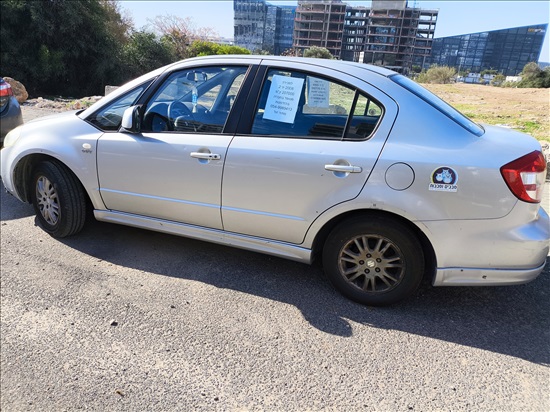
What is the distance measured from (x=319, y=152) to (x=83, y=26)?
26445mm

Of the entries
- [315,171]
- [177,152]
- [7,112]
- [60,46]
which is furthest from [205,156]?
[60,46]

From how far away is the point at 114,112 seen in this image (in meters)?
3.55

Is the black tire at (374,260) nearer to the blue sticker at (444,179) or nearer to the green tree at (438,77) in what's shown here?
the blue sticker at (444,179)

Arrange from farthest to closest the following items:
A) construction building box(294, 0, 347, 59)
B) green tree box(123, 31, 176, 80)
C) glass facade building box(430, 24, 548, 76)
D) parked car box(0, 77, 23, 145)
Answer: glass facade building box(430, 24, 548, 76)
construction building box(294, 0, 347, 59)
green tree box(123, 31, 176, 80)
parked car box(0, 77, 23, 145)

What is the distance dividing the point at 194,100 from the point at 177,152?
0.57 meters

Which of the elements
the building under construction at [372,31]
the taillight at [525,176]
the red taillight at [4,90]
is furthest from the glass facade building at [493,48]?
the taillight at [525,176]

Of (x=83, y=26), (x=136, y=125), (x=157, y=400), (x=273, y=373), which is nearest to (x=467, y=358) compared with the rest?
(x=273, y=373)

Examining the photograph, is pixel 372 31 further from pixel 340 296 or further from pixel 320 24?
pixel 340 296

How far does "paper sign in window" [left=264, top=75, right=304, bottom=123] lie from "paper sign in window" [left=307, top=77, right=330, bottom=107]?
0.23ft

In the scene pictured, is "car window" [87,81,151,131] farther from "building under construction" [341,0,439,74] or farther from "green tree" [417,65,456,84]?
"building under construction" [341,0,439,74]

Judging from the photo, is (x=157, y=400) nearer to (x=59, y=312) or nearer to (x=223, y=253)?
(x=59, y=312)

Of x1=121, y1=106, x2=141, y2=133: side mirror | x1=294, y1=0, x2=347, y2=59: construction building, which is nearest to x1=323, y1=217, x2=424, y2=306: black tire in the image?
x1=121, y1=106, x2=141, y2=133: side mirror

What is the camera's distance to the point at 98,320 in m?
A: 2.76

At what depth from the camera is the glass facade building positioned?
377ft
